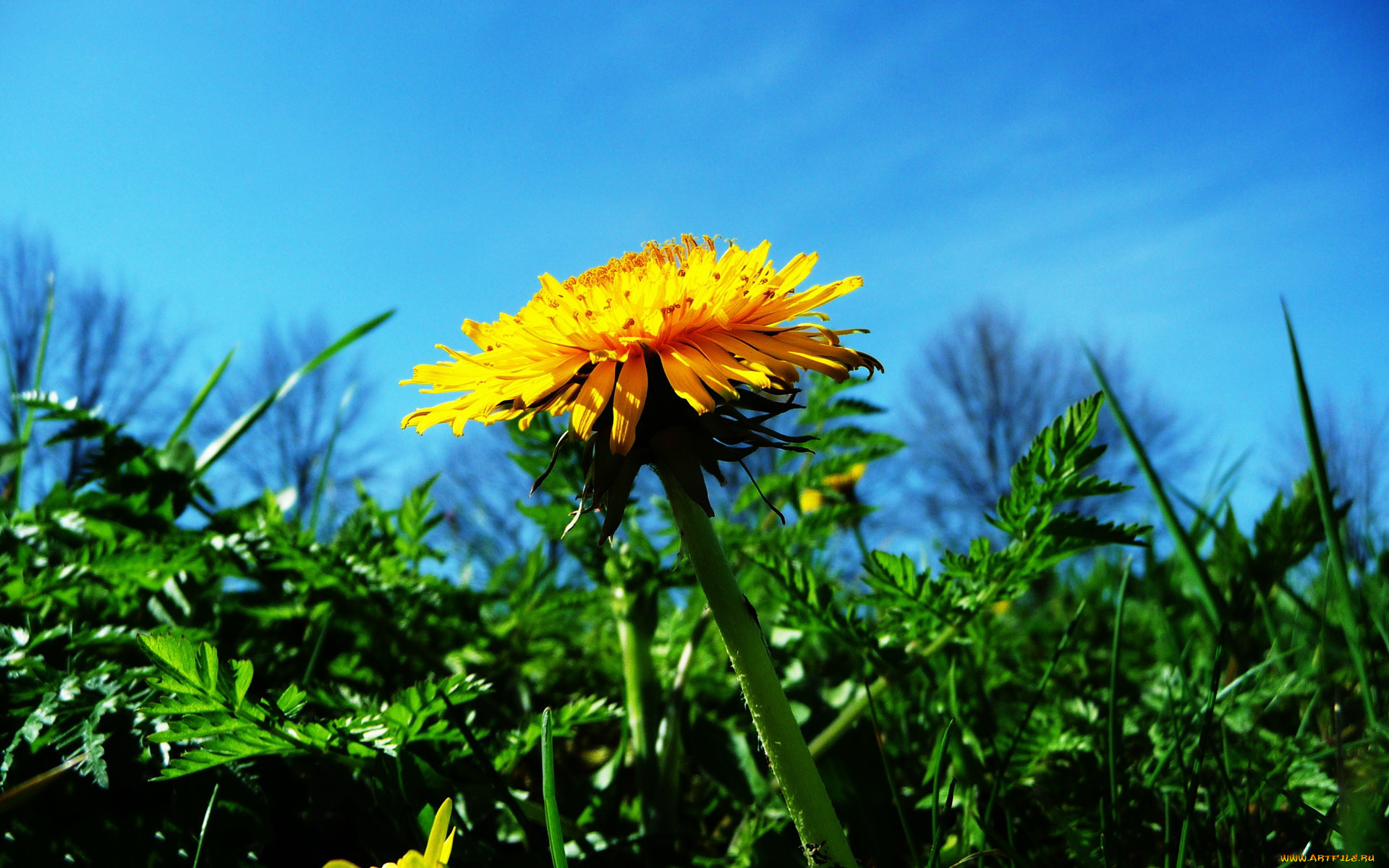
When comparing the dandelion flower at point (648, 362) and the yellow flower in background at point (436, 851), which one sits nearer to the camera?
the yellow flower in background at point (436, 851)

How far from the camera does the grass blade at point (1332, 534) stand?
1.17m

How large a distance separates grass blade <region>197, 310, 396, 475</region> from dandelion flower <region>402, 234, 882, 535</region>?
4.00ft

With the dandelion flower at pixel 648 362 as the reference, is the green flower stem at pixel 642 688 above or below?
below

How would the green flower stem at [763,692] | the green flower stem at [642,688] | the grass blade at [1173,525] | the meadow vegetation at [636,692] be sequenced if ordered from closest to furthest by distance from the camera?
the green flower stem at [763,692]
the meadow vegetation at [636,692]
the grass blade at [1173,525]
the green flower stem at [642,688]

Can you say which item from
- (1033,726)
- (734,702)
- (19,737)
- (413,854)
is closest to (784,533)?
(734,702)

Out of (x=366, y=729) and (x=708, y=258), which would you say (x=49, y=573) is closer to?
(x=366, y=729)

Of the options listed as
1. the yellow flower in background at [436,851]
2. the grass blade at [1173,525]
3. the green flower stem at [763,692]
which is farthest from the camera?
the grass blade at [1173,525]

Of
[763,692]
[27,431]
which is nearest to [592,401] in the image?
[763,692]

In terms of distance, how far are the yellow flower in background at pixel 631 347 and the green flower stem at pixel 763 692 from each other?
13 cm

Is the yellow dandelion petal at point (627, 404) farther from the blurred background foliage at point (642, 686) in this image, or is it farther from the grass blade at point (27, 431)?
the grass blade at point (27, 431)

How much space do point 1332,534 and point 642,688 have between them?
46.8 inches

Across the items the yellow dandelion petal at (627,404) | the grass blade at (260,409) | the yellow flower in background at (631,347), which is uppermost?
the grass blade at (260,409)

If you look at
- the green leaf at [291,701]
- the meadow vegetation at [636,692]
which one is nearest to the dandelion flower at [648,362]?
the meadow vegetation at [636,692]

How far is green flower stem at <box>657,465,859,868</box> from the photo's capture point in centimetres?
90
